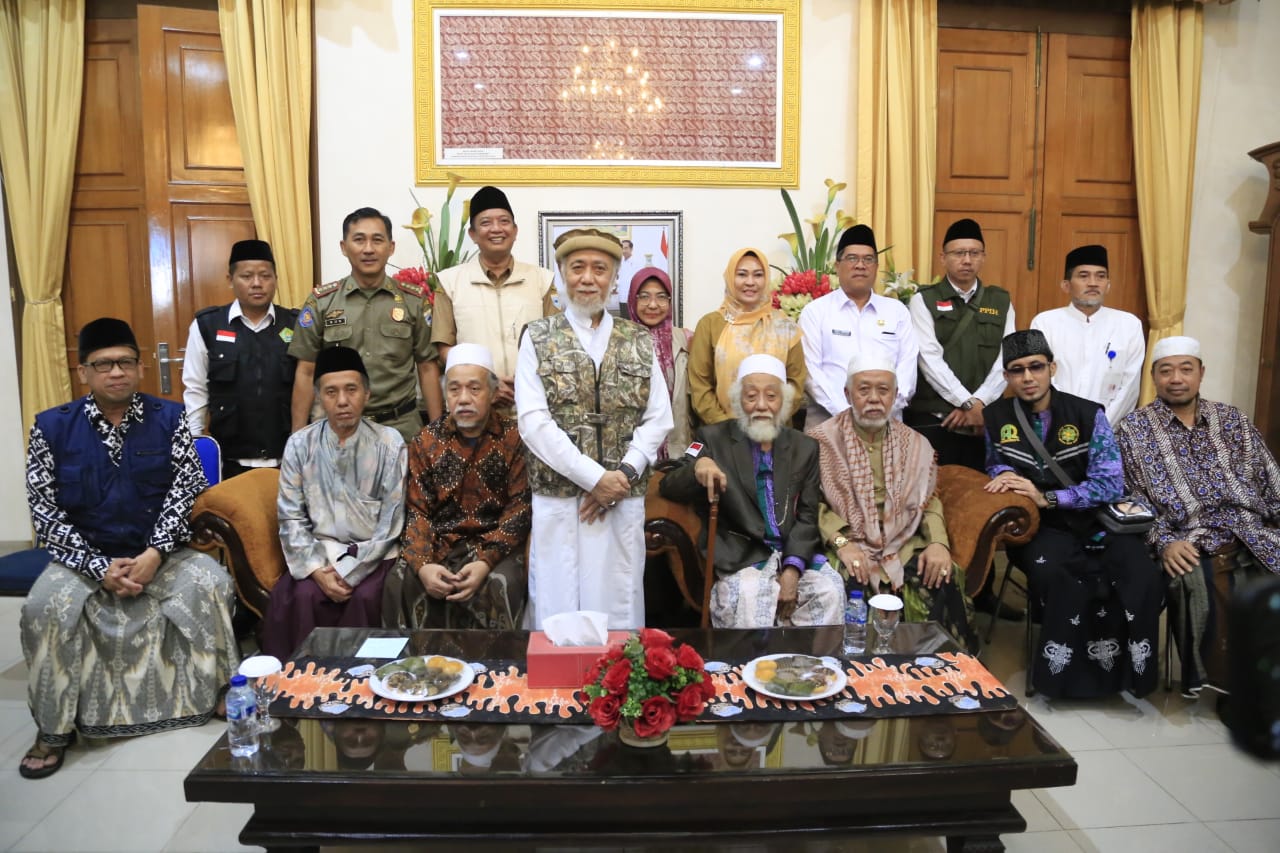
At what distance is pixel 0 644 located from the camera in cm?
384

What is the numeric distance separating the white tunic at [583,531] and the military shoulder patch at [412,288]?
103 centimetres

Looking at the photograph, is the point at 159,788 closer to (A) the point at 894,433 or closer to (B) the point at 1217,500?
(A) the point at 894,433

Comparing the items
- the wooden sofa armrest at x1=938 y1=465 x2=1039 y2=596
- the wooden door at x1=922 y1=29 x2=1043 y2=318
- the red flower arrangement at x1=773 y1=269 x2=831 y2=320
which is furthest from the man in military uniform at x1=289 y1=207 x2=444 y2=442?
the wooden door at x1=922 y1=29 x2=1043 y2=318

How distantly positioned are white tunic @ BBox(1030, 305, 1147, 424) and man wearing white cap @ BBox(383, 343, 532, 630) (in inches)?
107

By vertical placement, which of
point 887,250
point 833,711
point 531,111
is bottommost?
point 833,711

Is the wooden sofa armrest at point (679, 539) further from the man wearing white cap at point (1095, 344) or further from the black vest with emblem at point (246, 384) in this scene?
the man wearing white cap at point (1095, 344)

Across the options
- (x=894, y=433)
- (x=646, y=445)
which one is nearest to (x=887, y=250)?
(x=894, y=433)

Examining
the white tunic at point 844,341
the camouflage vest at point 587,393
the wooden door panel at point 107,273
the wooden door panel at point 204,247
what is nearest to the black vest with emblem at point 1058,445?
the white tunic at point 844,341

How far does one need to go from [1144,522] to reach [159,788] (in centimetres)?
354

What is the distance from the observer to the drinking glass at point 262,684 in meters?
2.04

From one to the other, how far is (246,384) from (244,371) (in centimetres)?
6

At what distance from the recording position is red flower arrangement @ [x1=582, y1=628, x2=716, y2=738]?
1929mm

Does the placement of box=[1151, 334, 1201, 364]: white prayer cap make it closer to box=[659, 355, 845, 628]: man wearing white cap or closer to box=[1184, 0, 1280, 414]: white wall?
box=[659, 355, 845, 628]: man wearing white cap

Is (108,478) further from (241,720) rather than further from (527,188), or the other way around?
A: (527,188)
